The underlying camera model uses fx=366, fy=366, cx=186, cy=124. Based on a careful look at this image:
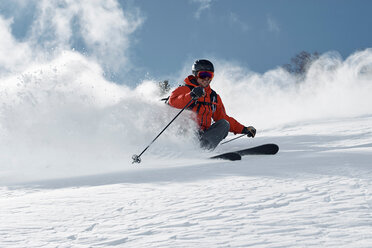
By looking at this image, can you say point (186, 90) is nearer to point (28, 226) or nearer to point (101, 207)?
point (101, 207)

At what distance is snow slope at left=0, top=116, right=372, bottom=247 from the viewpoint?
159 cm

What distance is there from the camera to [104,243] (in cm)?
161

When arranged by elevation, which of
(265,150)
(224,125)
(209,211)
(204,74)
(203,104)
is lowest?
(209,211)

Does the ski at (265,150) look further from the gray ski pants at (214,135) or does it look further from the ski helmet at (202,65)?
the ski helmet at (202,65)

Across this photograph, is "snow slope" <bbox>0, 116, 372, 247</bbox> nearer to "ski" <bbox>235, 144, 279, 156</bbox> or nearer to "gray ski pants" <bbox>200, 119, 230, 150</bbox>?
"ski" <bbox>235, 144, 279, 156</bbox>

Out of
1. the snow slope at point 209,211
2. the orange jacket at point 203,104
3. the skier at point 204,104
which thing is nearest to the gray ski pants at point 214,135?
the skier at point 204,104

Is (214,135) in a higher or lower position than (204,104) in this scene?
lower

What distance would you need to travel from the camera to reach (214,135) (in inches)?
213

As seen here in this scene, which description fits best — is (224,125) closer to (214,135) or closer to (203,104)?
(214,135)

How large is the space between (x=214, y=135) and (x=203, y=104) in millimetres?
508

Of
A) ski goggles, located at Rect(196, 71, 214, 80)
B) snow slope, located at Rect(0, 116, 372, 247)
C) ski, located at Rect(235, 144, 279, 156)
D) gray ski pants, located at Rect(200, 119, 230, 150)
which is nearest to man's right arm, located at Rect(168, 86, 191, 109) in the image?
ski goggles, located at Rect(196, 71, 214, 80)

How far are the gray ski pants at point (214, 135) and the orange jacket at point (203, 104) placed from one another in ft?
0.62

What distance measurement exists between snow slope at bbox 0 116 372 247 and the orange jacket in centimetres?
233

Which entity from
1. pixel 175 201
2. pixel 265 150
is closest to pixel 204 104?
pixel 265 150
